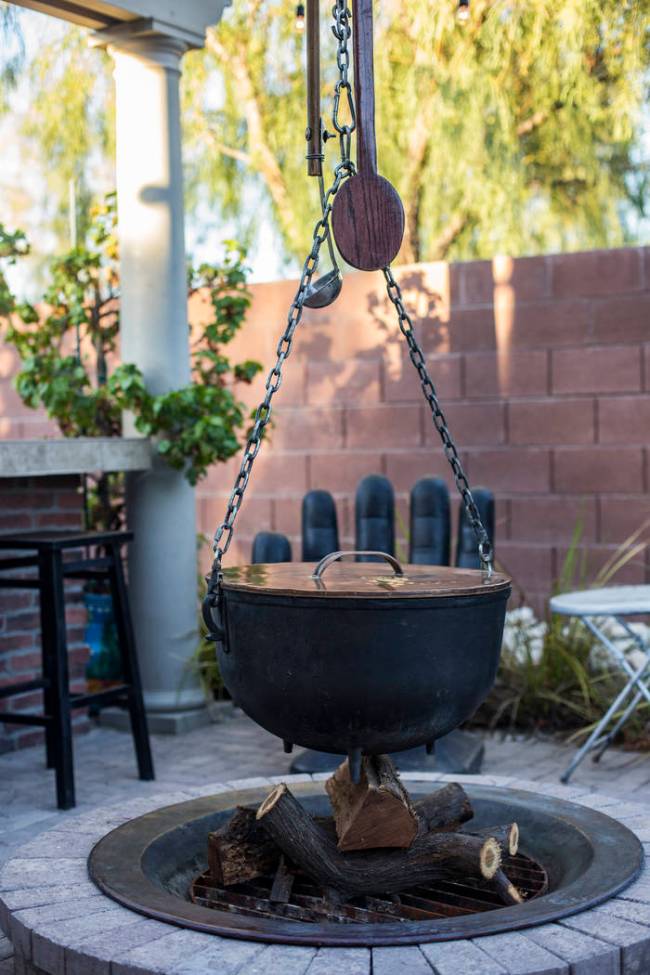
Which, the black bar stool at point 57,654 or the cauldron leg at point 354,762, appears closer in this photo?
the cauldron leg at point 354,762

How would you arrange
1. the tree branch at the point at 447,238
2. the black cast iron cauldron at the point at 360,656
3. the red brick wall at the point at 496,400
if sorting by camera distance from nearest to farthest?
the black cast iron cauldron at the point at 360,656 → the red brick wall at the point at 496,400 → the tree branch at the point at 447,238

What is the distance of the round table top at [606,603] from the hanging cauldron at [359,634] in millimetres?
1499

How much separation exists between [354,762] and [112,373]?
3270 mm

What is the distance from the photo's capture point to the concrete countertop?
13.6 feet

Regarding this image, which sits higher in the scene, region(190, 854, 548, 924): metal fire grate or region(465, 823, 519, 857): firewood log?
region(465, 823, 519, 857): firewood log

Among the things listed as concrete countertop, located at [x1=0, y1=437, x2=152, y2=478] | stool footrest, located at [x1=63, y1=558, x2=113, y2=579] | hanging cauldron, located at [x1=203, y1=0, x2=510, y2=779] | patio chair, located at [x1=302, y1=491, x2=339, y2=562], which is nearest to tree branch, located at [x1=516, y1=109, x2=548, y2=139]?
patio chair, located at [x1=302, y1=491, x2=339, y2=562]

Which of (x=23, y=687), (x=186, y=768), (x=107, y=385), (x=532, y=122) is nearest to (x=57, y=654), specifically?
(x=23, y=687)

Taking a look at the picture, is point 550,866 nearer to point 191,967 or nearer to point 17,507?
point 191,967

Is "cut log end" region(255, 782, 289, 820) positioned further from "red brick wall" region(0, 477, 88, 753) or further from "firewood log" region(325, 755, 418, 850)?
"red brick wall" region(0, 477, 88, 753)

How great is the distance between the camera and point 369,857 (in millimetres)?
2596

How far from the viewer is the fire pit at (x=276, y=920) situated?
207cm

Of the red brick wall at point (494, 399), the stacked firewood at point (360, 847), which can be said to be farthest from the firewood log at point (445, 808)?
the red brick wall at point (494, 399)

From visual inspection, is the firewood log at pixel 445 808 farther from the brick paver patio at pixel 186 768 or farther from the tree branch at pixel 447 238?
the tree branch at pixel 447 238

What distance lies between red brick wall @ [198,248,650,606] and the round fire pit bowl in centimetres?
245
